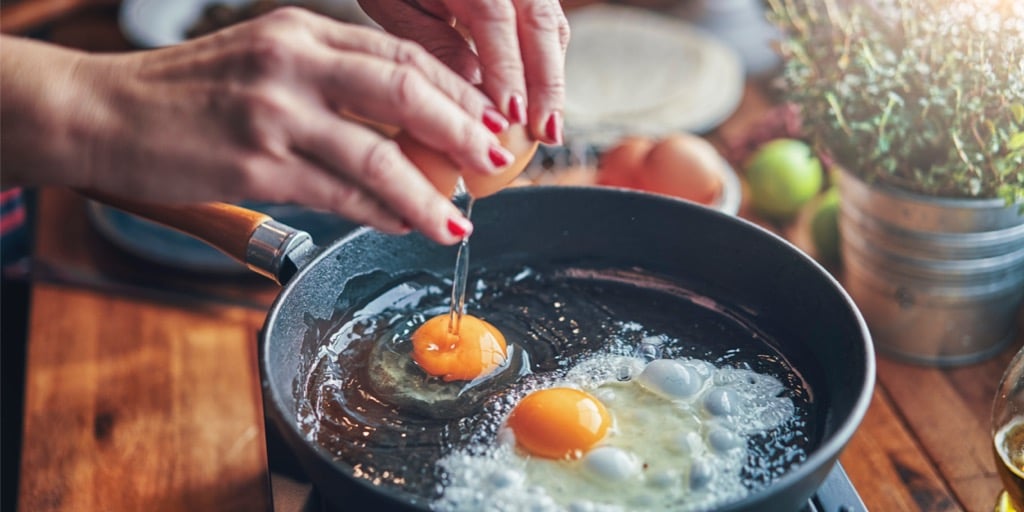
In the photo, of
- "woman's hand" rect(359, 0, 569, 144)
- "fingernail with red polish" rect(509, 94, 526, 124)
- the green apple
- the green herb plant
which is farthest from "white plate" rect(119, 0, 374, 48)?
"fingernail with red polish" rect(509, 94, 526, 124)

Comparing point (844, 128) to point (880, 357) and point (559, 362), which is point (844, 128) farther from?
point (559, 362)

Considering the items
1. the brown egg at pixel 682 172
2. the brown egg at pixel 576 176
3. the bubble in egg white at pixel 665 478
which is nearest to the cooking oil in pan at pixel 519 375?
the bubble in egg white at pixel 665 478

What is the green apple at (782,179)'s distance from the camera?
6.30ft

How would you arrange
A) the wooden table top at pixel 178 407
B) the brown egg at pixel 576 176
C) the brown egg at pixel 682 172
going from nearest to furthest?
the wooden table top at pixel 178 407 < the brown egg at pixel 682 172 < the brown egg at pixel 576 176

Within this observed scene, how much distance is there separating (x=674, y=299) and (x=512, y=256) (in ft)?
0.82

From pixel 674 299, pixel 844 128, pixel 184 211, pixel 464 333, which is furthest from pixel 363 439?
pixel 844 128

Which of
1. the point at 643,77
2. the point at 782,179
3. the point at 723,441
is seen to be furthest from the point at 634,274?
the point at 643,77

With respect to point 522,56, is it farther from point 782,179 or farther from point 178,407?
point 782,179

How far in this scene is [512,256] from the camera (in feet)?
4.62

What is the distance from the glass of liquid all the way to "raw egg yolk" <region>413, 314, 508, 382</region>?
2.10 ft

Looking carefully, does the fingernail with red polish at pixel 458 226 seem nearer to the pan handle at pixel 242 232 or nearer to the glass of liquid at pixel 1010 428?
the pan handle at pixel 242 232

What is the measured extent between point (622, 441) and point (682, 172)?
2.95 ft

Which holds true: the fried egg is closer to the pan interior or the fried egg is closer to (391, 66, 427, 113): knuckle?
the pan interior

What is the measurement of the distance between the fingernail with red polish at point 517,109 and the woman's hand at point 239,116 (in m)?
0.13
